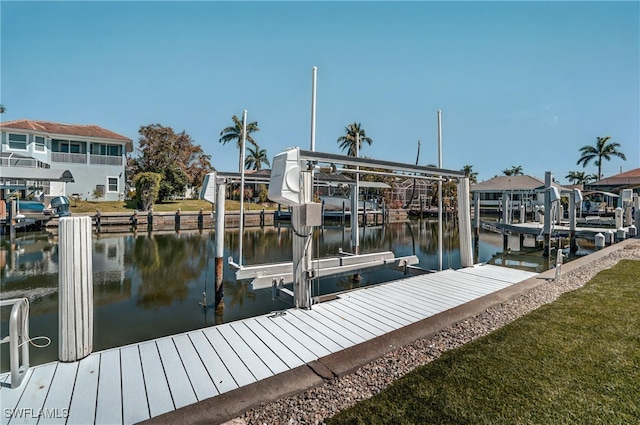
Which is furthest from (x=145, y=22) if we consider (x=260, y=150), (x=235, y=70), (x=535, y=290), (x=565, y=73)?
(x=260, y=150)

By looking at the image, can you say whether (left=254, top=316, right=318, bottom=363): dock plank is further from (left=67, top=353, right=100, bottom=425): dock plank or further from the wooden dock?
(left=67, top=353, right=100, bottom=425): dock plank

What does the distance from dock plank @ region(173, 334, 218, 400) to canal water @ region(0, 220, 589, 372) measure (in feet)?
8.53

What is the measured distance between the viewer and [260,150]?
4456cm

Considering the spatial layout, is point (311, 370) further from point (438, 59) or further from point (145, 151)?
point (145, 151)

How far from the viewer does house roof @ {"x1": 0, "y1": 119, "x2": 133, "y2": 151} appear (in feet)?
76.5

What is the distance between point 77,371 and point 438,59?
1129 cm

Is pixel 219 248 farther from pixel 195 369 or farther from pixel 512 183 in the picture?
pixel 512 183

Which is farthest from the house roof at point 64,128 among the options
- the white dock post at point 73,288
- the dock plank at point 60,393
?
the dock plank at point 60,393

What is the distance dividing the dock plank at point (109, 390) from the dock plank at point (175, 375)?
377 millimetres

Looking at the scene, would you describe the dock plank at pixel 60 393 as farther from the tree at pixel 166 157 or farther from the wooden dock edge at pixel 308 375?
the tree at pixel 166 157

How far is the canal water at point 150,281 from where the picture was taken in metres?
6.09

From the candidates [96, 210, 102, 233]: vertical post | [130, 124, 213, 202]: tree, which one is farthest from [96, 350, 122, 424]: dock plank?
[130, 124, 213, 202]: tree

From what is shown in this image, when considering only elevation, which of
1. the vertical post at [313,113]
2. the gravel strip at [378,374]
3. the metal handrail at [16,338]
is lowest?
the gravel strip at [378,374]

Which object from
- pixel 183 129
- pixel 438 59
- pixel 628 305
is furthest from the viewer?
pixel 183 129
